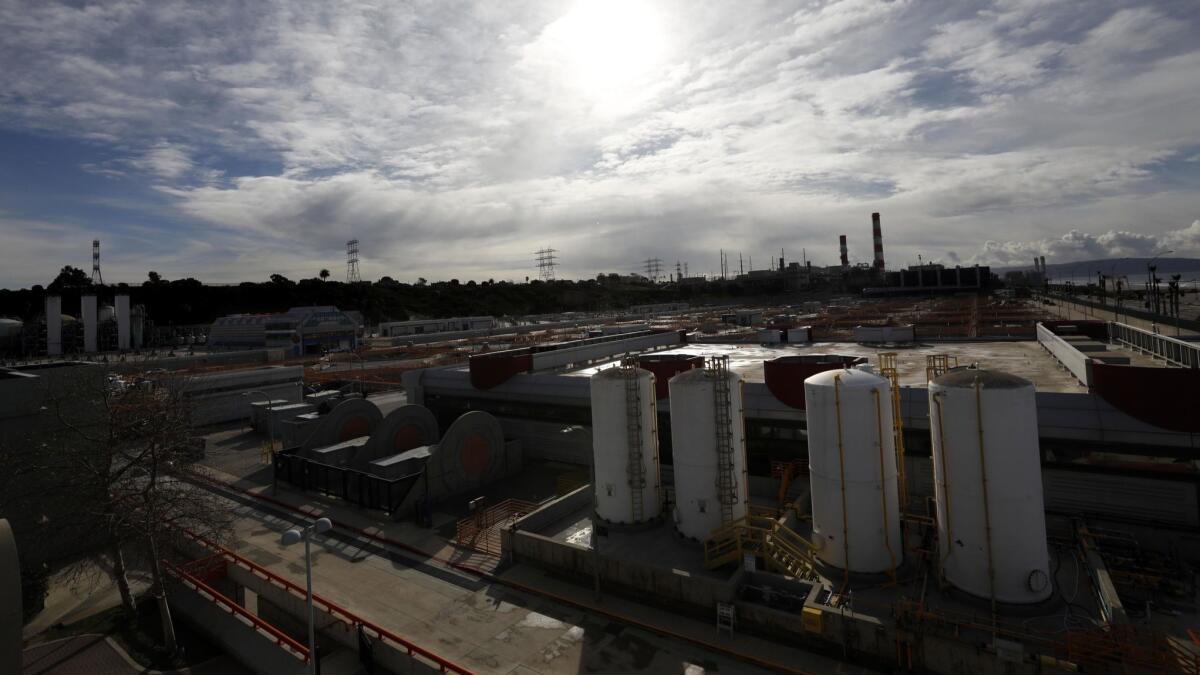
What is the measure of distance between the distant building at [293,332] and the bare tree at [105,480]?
69286mm

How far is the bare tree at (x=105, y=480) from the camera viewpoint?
16969mm

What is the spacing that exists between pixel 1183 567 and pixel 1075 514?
2633mm

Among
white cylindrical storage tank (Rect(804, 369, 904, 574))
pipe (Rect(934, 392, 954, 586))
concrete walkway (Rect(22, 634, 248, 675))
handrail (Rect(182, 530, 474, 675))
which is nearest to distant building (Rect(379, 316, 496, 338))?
handrail (Rect(182, 530, 474, 675))

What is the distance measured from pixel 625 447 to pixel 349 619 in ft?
31.8

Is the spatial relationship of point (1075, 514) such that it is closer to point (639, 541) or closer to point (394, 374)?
point (639, 541)

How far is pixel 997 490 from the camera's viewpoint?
1406 cm

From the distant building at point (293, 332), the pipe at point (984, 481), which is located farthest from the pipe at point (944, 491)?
the distant building at point (293, 332)

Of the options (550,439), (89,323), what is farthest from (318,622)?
(89,323)

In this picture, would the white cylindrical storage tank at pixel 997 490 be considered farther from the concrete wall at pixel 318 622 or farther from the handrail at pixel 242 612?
the handrail at pixel 242 612

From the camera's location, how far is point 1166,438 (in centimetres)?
1675

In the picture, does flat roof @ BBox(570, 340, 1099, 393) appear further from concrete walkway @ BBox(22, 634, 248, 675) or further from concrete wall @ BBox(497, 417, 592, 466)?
concrete walkway @ BBox(22, 634, 248, 675)

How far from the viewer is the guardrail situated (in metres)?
19.6

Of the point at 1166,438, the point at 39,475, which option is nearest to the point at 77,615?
the point at 39,475

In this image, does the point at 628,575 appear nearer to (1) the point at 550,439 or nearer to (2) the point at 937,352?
(1) the point at 550,439
